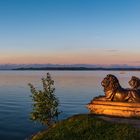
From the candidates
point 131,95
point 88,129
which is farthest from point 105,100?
point 88,129

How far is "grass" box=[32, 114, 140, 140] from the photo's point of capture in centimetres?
1536

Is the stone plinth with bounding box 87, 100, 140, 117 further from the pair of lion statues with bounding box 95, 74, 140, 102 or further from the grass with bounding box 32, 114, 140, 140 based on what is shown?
the grass with bounding box 32, 114, 140, 140

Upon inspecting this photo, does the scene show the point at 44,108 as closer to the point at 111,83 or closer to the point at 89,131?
the point at 111,83

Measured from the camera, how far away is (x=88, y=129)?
16.3 metres

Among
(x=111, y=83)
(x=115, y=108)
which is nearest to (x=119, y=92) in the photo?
(x=111, y=83)

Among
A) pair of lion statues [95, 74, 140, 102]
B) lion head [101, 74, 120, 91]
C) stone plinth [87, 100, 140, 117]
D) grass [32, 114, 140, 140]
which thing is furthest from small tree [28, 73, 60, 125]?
grass [32, 114, 140, 140]

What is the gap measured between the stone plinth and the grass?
5.50 feet

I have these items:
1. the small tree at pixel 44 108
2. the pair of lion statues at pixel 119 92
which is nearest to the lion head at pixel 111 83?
the pair of lion statues at pixel 119 92

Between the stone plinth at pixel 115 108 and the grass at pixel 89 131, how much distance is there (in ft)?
5.50

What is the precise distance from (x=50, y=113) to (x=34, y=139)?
5.27 meters

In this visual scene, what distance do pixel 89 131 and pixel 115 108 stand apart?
3217 millimetres

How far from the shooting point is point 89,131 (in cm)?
1608

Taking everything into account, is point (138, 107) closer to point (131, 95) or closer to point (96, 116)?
point (131, 95)

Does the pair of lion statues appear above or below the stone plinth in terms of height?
above
